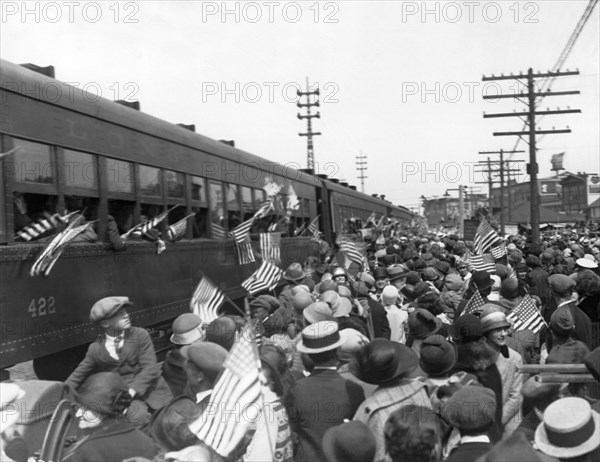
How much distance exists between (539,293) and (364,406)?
5804mm

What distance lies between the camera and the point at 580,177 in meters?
100

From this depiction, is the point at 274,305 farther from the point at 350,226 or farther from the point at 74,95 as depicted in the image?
the point at 350,226

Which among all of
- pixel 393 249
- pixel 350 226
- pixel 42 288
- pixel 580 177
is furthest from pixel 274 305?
pixel 580 177

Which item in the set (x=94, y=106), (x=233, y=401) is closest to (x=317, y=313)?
(x=233, y=401)

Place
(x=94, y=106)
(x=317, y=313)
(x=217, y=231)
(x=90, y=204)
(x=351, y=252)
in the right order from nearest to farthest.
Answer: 1. (x=317, y=313)
2. (x=90, y=204)
3. (x=94, y=106)
4. (x=217, y=231)
5. (x=351, y=252)

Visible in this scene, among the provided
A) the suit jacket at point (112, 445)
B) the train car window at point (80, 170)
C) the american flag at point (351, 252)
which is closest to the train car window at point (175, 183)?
the train car window at point (80, 170)

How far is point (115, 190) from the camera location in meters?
7.12

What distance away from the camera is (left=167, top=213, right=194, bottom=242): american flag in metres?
8.34

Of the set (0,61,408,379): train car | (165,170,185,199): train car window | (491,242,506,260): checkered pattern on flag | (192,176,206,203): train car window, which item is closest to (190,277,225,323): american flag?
(0,61,408,379): train car

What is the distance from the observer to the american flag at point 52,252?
18.7ft

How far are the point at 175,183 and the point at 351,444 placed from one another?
6.29 meters

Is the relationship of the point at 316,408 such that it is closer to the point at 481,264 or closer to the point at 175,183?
the point at 175,183

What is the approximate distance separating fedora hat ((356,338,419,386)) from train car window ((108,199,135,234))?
4.11 m

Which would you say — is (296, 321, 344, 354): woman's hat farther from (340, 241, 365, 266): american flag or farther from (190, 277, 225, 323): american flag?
(340, 241, 365, 266): american flag
